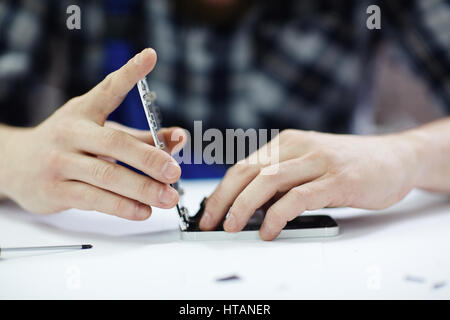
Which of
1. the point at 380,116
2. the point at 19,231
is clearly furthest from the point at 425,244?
the point at 380,116

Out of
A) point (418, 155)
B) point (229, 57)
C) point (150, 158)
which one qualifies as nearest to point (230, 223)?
point (150, 158)

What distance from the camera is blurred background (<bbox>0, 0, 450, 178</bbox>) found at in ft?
3.58

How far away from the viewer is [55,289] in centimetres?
41

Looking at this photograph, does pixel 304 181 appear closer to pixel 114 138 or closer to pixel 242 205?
pixel 242 205

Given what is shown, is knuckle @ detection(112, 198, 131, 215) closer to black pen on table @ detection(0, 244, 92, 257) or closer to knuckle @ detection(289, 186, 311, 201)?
black pen on table @ detection(0, 244, 92, 257)

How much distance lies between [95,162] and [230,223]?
0.64ft

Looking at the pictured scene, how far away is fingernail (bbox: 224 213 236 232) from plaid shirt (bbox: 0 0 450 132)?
2.06 feet

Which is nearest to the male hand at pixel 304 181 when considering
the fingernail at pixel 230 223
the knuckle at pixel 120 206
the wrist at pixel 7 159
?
the fingernail at pixel 230 223

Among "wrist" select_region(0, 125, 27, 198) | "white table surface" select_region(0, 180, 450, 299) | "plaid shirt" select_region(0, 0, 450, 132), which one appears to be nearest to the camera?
"white table surface" select_region(0, 180, 450, 299)

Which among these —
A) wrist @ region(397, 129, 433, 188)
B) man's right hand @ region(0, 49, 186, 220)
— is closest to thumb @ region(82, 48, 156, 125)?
man's right hand @ region(0, 49, 186, 220)

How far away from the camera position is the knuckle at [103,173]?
0.54 m

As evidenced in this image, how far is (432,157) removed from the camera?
2.30 feet
